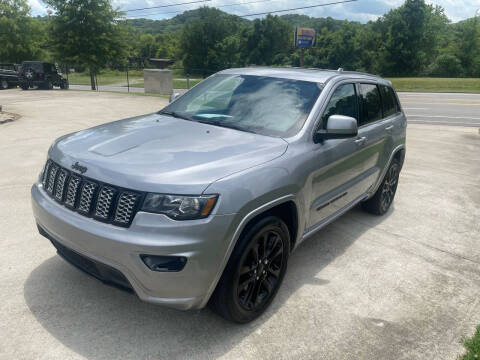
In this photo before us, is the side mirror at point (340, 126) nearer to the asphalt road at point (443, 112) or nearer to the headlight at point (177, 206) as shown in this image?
the headlight at point (177, 206)

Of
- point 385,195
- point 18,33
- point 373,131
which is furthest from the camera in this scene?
point 18,33

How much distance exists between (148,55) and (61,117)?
9731 centimetres

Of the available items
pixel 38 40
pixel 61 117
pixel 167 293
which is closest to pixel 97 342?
pixel 167 293

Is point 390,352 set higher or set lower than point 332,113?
lower

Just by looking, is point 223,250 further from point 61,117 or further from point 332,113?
point 61,117

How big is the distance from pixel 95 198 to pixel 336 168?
2.14m

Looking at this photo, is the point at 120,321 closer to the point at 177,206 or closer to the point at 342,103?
the point at 177,206

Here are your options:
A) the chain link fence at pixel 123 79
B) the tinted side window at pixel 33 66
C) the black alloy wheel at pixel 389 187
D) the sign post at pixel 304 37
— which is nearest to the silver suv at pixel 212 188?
the black alloy wheel at pixel 389 187

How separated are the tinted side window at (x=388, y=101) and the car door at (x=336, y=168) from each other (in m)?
0.93

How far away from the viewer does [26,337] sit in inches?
108

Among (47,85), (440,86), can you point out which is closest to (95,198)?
(47,85)

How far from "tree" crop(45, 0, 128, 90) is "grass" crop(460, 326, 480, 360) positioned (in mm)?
30878

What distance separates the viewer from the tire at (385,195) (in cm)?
517

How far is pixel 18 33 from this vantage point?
38.2 meters
